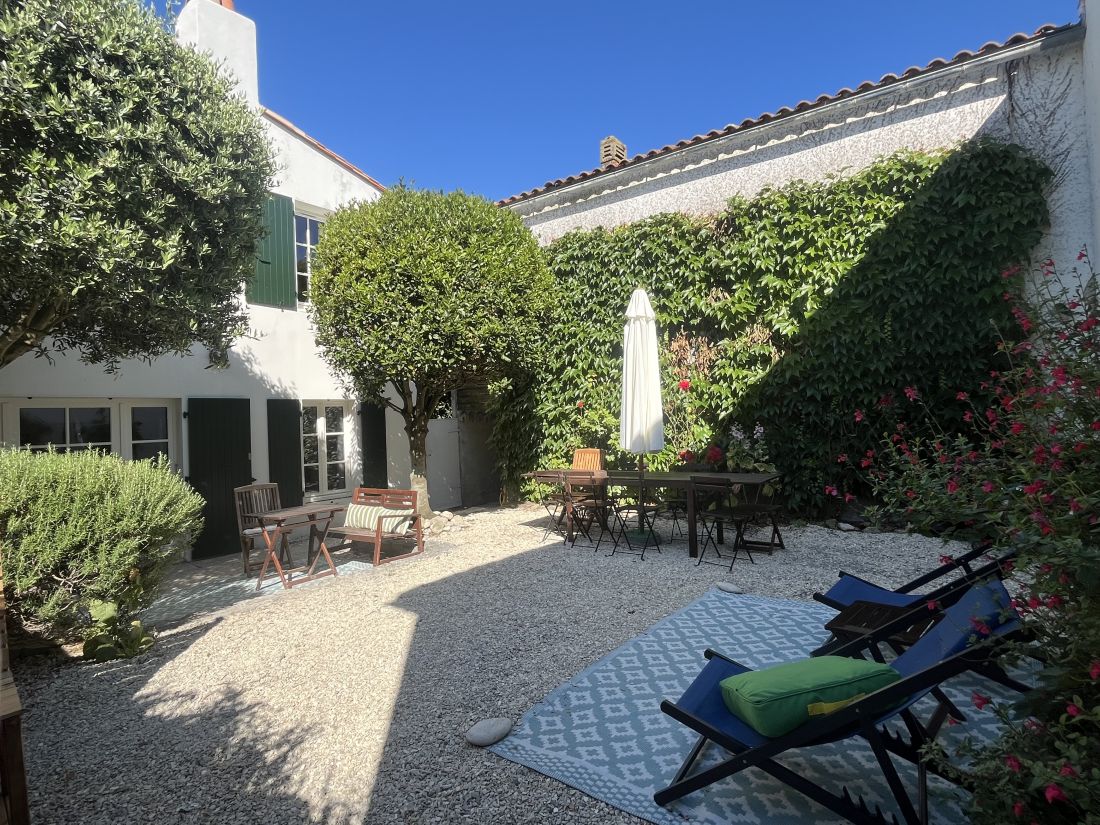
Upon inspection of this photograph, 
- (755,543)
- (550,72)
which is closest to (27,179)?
(755,543)

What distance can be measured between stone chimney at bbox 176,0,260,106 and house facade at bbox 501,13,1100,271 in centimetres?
529

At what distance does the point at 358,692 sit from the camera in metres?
3.59

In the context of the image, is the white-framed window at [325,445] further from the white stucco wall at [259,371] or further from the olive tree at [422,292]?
the olive tree at [422,292]

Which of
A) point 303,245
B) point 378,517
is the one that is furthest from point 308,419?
point 378,517

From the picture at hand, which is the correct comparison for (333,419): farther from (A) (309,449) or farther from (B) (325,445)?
(A) (309,449)

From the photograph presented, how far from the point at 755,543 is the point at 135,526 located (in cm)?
596

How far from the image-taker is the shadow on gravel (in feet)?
8.32

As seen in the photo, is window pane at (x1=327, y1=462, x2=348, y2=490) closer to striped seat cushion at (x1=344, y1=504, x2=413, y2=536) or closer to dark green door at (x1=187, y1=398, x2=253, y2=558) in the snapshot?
dark green door at (x1=187, y1=398, x2=253, y2=558)

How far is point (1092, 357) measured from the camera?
2.12 meters

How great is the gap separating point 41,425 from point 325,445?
350 centimetres

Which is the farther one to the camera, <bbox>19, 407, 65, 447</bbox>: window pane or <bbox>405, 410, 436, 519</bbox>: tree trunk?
<bbox>405, 410, 436, 519</bbox>: tree trunk

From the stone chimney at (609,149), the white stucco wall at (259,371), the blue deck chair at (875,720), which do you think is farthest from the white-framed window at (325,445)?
the blue deck chair at (875,720)

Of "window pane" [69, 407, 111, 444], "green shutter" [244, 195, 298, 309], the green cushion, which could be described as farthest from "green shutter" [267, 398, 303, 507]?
the green cushion

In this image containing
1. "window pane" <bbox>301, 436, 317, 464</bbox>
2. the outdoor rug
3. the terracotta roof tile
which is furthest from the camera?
"window pane" <bbox>301, 436, 317, 464</bbox>
